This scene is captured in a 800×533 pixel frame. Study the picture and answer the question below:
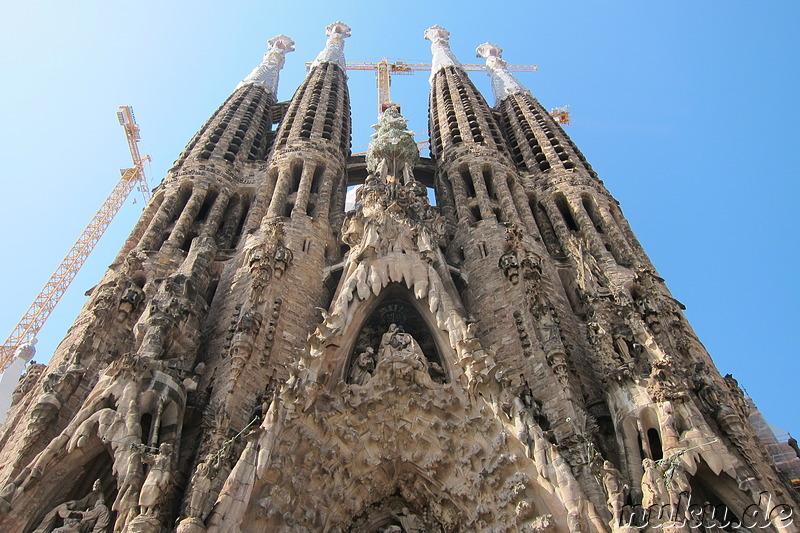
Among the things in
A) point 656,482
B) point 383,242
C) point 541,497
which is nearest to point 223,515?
point 541,497

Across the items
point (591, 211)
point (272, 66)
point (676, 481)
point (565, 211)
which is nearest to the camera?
point (676, 481)

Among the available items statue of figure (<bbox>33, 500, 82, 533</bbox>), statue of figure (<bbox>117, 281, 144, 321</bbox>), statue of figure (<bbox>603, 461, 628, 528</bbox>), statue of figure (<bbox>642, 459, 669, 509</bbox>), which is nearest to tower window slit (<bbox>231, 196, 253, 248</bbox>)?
statue of figure (<bbox>117, 281, 144, 321</bbox>)

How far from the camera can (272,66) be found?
34.3 metres

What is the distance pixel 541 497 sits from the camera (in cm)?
1056

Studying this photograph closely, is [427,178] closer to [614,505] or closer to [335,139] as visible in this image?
[335,139]

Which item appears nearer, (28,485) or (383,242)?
(28,485)

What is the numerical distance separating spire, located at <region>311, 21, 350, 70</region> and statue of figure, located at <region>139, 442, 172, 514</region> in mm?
26300

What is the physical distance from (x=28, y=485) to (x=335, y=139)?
57.3ft

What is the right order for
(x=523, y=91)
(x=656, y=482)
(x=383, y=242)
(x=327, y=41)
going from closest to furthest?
(x=656, y=482) → (x=383, y=242) → (x=523, y=91) → (x=327, y=41)

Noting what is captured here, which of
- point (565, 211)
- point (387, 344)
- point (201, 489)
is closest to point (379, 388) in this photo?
point (387, 344)

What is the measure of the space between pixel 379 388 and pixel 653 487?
4931 mm

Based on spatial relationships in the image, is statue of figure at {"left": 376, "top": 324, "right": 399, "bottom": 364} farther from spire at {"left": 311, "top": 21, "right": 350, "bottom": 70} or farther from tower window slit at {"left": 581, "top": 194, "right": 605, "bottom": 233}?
spire at {"left": 311, "top": 21, "right": 350, "bottom": 70}

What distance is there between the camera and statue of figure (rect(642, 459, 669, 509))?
9.84 m

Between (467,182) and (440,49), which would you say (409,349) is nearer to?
(467,182)
